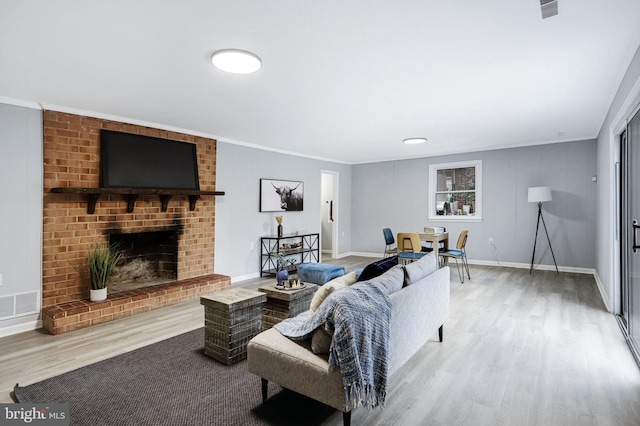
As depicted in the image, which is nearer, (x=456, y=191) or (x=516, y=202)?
(x=516, y=202)

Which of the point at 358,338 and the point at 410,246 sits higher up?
the point at 410,246

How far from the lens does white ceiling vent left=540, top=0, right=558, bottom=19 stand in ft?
6.21

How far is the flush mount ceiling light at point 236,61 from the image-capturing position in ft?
8.22

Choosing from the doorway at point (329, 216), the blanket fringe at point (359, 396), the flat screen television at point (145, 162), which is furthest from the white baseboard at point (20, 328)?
the doorway at point (329, 216)

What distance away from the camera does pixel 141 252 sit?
4.84 metres

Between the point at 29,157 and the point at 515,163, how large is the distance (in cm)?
743

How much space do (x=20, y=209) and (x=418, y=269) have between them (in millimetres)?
3939

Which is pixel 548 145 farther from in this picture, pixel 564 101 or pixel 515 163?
pixel 564 101

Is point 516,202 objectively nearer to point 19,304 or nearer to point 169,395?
point 169,395

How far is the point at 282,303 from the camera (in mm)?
3178

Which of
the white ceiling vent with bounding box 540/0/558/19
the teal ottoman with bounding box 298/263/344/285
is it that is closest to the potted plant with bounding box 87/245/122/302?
the teal ottoman with bounding box 298/263/344/285

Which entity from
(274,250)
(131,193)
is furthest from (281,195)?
(131,193)

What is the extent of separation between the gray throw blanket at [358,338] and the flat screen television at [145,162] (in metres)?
3.34
